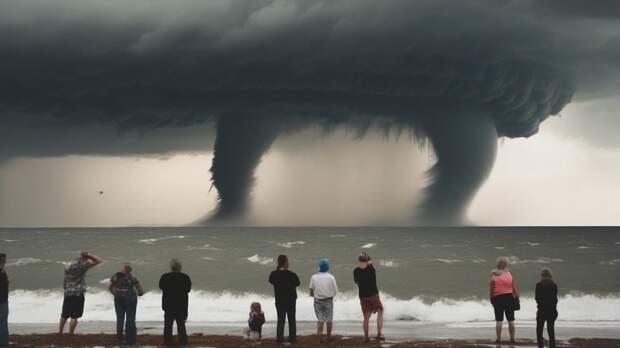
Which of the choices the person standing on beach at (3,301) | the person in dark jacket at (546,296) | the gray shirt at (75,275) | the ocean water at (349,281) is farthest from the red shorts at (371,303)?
the ocean water at (349,281)

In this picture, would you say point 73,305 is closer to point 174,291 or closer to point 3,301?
point 3,301

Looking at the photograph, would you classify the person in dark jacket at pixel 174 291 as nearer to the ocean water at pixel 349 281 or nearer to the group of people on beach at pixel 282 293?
the group of people on beach at pixel 282 293

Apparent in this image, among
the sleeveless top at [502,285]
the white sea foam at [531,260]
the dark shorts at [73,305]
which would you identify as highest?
the white sea foam at [531,260]

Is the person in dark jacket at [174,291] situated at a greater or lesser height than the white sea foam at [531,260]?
lesser

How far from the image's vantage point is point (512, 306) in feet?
47.7

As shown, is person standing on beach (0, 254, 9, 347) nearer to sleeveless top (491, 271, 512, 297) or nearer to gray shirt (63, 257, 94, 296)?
gray shirt (63, 257, 94, 296)

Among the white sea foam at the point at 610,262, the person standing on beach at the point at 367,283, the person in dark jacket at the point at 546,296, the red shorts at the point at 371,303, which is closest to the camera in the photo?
the person in dark jacket at the point at 546,296

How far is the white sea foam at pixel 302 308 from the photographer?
2480 cm

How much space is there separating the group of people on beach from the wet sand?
306mm

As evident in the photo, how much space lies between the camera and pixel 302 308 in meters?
25.8

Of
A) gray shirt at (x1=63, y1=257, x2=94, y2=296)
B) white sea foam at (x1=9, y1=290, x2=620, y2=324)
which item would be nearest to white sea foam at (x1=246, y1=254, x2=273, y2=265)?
white sea foam at (x1=9, y1=290, x2=620, y2=324)

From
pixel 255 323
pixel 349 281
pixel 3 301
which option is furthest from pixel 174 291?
pixel 349 281

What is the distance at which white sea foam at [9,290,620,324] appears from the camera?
24.8m

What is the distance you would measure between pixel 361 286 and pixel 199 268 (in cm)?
3708
